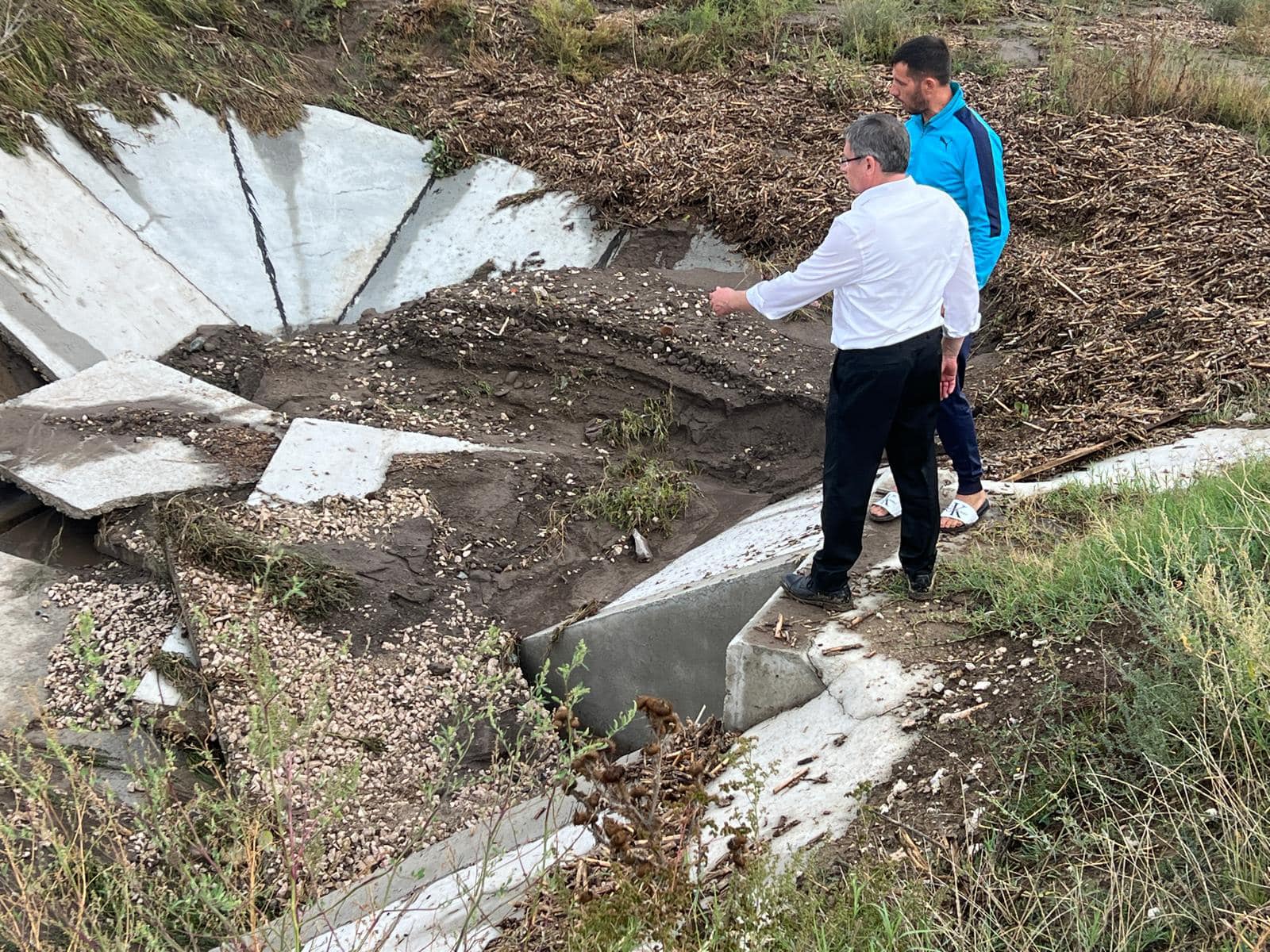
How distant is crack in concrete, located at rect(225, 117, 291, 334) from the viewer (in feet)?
26.7

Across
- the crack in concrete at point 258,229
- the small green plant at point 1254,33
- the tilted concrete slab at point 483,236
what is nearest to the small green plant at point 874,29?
the small green plant at point 1254,33

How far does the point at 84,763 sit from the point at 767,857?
2.83 meters

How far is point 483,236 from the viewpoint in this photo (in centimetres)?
860

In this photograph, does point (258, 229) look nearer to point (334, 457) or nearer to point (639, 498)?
point (334, 457)

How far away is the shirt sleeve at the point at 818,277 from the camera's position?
Answer: 10.6ft

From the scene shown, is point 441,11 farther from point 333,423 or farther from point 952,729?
point 952,729

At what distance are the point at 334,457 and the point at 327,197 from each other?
3.80 metres

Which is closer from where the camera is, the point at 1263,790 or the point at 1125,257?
the point at 1263,790

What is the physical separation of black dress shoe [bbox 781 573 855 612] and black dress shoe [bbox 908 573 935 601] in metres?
0.23

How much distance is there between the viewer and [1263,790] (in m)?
2.42

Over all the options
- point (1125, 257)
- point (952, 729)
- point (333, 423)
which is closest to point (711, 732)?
point (952, 729)

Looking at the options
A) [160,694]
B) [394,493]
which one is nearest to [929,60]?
[394,493]

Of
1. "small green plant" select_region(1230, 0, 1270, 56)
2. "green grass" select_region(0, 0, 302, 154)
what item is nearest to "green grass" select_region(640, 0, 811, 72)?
"green grass" select_region(0, 0, 302, 154)

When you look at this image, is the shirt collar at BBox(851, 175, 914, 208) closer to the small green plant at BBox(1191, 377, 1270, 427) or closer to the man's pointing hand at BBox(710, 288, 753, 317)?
the man's pointing hand at BBox(710, 288, 753, 317)
